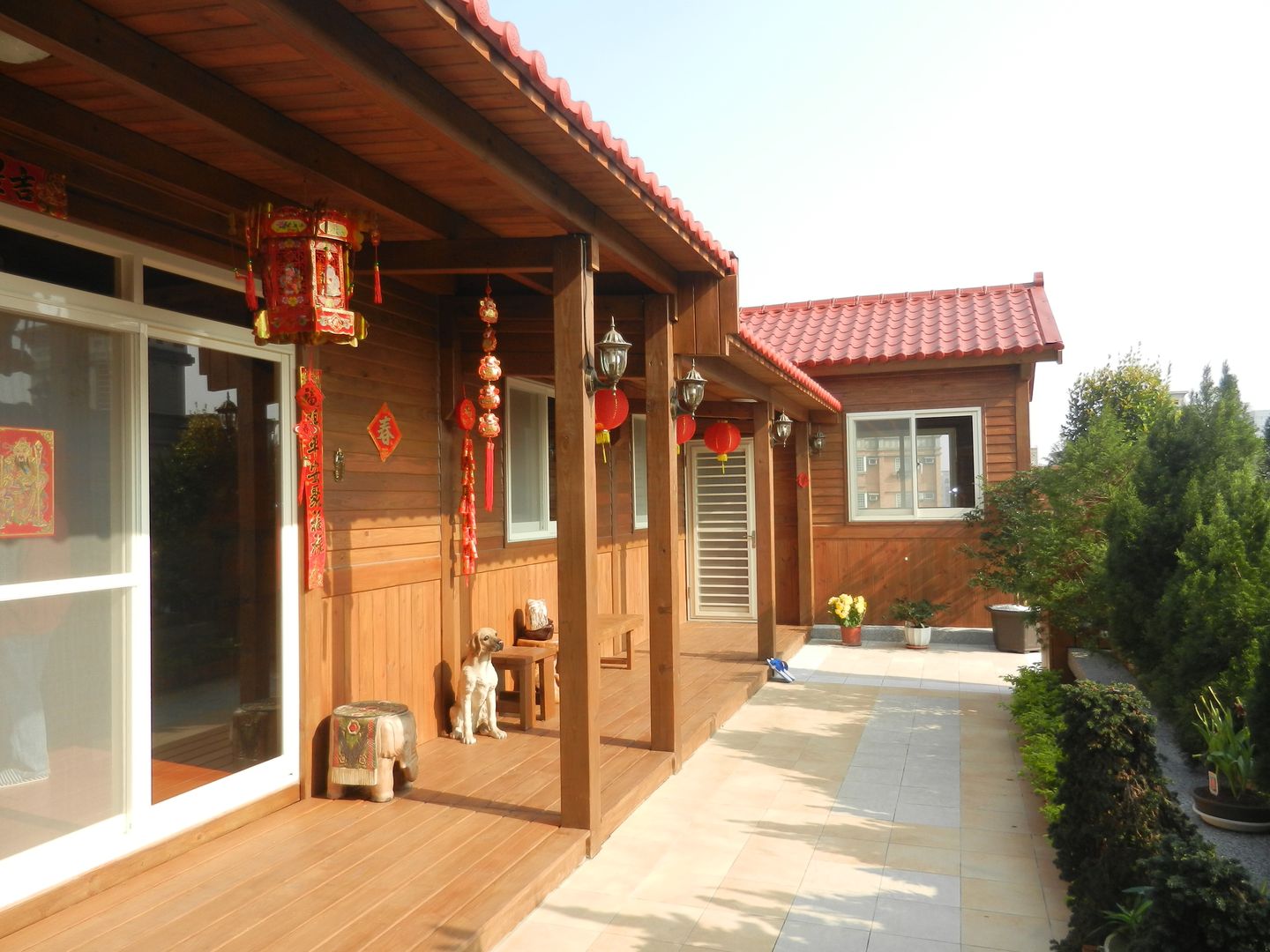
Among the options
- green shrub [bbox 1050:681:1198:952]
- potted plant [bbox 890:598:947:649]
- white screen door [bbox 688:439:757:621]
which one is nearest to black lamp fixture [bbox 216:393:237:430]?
green shrub [bbox 1050:681:1198:952]

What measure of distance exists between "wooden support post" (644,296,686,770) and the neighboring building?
18.6 ft

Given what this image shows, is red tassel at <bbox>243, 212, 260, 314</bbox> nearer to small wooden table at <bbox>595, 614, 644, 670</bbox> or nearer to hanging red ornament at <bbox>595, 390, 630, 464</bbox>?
hanging red ornament at <bbox>595, 390, 630, 464</bbox>

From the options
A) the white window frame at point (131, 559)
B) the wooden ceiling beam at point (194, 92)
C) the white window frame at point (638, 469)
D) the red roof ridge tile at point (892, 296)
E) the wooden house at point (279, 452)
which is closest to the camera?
the wooden ceiling beam at point (194, 92)

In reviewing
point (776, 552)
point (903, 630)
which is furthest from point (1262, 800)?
point (776, 552)

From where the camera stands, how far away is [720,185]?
73.3 ft

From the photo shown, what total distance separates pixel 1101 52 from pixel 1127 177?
2.99m

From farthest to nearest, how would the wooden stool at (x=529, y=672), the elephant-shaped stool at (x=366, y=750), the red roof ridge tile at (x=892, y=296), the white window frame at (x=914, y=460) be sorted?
the red roof ridge tile at (x=892, y=296) < the white window frame at (x=914, y=460) < the wooden stool at (x=529, y=672) < the elephant-shaped stool at (x=366, y=750)

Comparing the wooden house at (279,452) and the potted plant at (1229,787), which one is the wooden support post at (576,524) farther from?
the potted plant at (1229,787)

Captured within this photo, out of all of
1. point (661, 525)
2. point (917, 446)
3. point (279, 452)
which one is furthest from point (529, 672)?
point (917, 446)

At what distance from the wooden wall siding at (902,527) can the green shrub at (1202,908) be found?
832 cm

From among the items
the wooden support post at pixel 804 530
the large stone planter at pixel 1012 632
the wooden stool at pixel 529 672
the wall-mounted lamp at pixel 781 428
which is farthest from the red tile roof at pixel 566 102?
the large stone planter at pixel 1012 632

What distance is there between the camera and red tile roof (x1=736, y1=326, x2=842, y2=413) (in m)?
6.27

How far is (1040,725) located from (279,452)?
4687mm

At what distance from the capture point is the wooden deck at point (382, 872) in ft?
9.95
